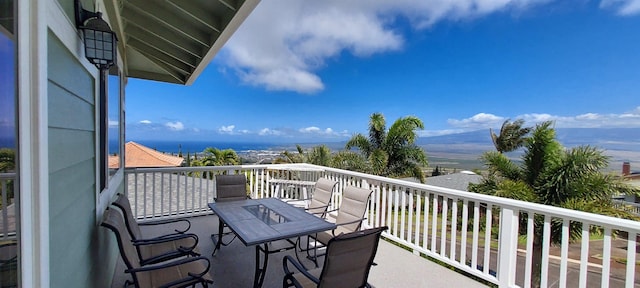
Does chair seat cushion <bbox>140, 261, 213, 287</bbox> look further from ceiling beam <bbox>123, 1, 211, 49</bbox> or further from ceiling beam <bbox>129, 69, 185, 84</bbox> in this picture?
ceiling beam <bbox>129, 69, 185, 84</bbox>

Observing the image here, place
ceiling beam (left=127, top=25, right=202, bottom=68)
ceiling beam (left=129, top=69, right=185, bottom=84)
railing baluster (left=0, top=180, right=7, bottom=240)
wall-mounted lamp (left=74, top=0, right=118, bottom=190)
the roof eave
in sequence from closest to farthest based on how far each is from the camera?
railing baluster (left=0, top=180, right=7, bottom=240), wall-mounted lamp (left=74, top=0, right=118, bottom=190), the roof eave, ceiling beam (left=127, top=25, right=202, bottom=68), ceiling beam (left=129, top=69, right=185, bottom=84)

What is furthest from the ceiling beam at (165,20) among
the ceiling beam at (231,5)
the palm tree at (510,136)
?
the palm tree at (510,136)

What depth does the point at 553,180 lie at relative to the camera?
8492 millimetres

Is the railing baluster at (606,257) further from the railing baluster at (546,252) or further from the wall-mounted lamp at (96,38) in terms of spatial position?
the wall-mounted lamp at (96,38)

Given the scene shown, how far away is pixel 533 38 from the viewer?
3666 centimetres

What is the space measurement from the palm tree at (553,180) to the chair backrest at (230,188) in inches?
300

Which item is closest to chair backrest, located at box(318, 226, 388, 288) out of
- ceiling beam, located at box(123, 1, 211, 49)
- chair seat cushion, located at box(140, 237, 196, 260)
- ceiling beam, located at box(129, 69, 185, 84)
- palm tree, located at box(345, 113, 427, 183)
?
chair seat cushion, located at box(140, 237, 196, 260)

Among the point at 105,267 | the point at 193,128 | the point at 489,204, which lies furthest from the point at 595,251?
the point at 193,128

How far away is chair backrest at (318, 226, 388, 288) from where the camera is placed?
199cm

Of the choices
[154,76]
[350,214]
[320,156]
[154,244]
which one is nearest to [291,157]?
[320,156]

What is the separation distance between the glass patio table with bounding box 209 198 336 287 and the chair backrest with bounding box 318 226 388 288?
70cm

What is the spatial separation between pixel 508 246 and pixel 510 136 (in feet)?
56.4

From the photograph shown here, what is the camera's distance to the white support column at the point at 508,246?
2.76 m

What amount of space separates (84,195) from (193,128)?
94560 millimetres
